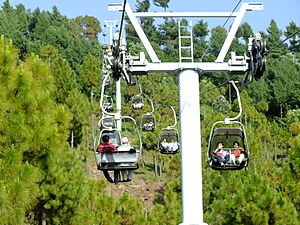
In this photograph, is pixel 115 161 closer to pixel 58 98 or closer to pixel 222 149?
pixel 222 149

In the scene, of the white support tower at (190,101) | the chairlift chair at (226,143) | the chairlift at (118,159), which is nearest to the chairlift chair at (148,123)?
the chairlift at (118,159)

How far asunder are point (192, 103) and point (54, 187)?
235 inches

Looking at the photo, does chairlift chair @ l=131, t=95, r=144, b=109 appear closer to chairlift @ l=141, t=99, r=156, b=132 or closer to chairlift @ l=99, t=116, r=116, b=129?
chairlift @ l=99, t=116, r=116, b=129

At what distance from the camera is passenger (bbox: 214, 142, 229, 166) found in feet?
21.9

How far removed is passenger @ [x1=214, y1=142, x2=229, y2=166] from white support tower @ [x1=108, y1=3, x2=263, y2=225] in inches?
31.2

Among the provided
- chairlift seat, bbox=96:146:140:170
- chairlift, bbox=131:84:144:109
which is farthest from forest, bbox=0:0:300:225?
chairlift, bbox=131:84:144:109

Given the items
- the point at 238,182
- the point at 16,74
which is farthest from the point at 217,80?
the point at 16,74

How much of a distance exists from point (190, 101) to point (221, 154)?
3.57ft

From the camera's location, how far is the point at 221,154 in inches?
264

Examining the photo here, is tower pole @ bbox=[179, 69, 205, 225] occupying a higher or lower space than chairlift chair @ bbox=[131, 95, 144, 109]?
lower

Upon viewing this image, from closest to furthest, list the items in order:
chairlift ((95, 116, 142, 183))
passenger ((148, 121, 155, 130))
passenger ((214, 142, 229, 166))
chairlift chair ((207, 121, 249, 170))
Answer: chairlift chair ((207, 121, 249, 170)), passenger ((214, 142, 229, 166)), chairlift ((95, 116, 142, 183)), passenger ((148, 121, 155, 130))

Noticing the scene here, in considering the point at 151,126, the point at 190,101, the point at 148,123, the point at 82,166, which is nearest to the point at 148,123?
the point at 148,123

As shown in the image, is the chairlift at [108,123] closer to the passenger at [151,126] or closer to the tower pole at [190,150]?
the passenger at [151,126]

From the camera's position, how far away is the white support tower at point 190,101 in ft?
19.0
